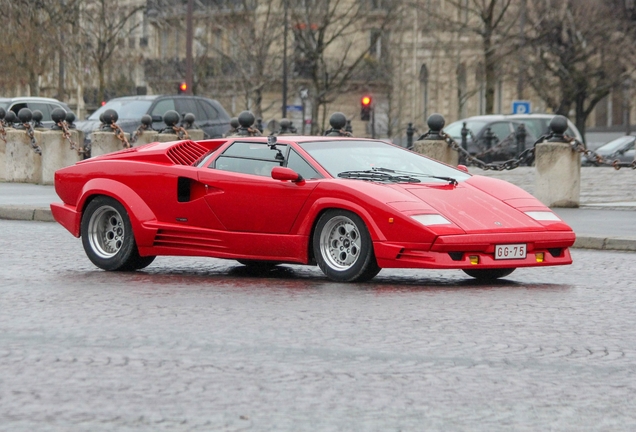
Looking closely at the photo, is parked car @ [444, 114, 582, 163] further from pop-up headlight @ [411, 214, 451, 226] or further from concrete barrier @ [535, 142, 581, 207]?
pop-up headlight @ [411, 214, 451, 226]

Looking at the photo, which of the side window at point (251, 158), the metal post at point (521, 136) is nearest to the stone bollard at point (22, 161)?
the metal post at point (521, 136)

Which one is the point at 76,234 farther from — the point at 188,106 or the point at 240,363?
the point at 188,106

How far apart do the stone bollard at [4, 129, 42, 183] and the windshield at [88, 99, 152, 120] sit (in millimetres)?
5629

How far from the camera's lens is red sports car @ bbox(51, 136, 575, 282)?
1066 cm

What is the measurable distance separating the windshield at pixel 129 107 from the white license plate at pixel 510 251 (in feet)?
73.0

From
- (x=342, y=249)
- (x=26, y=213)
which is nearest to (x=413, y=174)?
(x=342, y=249)

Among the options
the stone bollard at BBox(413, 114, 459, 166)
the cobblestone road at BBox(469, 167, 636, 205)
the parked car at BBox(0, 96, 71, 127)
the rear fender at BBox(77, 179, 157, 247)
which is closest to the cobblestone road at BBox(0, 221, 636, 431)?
the rear fender at BBox(77, 179, 157, 247)

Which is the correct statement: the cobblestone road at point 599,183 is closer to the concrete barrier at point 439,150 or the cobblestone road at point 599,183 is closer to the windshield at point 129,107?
the concrete barrier at point 439,150

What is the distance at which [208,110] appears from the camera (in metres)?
34.2

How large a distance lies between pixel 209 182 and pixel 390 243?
6.31ft

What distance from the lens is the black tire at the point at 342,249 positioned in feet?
35.5

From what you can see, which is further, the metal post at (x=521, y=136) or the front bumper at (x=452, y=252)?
the metal post at (x=521, y=136)

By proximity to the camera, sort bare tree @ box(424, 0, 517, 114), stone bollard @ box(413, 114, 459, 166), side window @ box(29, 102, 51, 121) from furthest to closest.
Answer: bare tree @ box(424, 0, 517, 114)
side window @ box(29, 102, 51, 121)
stone bollard @ box(413, 114, 459, 166)

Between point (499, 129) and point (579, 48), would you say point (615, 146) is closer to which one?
point (579, 48)
